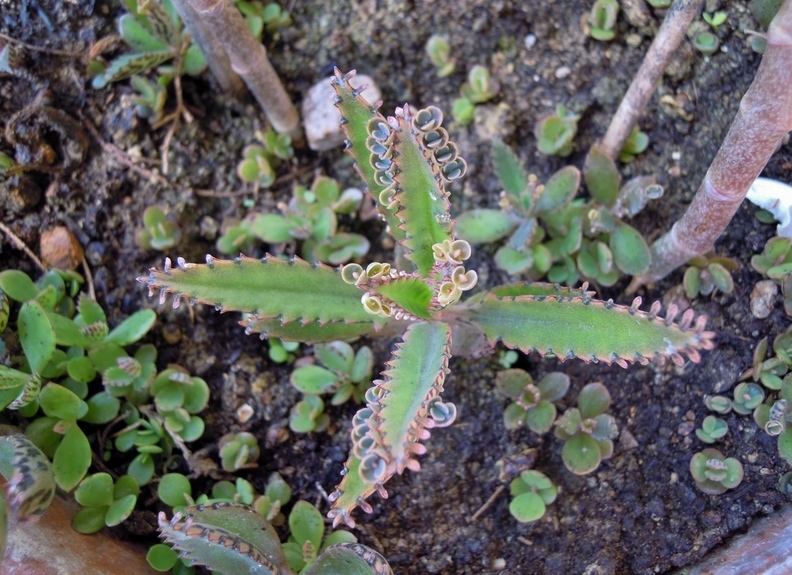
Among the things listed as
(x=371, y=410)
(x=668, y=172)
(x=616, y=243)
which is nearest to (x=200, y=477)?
(x=371, y=410)

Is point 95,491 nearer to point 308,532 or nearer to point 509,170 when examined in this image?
point 308,532

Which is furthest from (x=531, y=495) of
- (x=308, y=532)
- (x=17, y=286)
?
(x=17, y=286)

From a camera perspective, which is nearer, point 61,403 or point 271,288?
point 271,288

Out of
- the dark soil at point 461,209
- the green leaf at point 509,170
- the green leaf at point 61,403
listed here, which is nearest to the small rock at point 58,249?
the dark soil at point 461,209

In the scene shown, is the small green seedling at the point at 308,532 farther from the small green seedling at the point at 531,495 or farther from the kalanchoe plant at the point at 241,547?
the small green seedling at the point at 531,495

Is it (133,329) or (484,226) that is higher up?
(484,226)
